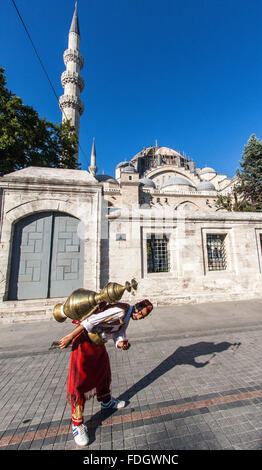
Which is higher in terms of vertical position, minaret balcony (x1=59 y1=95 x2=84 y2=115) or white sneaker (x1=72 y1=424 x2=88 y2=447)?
minaret balcony (x1=59 y1=95 x2=84 y2=115)

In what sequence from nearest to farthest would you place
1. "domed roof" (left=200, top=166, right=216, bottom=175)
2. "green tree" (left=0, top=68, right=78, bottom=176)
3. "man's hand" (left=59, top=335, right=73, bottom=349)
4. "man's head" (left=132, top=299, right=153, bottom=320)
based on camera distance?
"man's hand" (left=59, top=335, right=73, bottom=349), "man's head" (left=132, top=299, right=153, bottom=320), "green tree" (left=0, top=68, right=78, bottom=176), "domed roof" (left=200, top=166, right=216, bottom=175)

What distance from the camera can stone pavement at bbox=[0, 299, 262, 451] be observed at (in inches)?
79.7

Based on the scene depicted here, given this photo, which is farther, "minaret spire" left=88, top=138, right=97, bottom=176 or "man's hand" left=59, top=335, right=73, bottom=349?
"minaret spire" left=88, top=138, right=97, bottom=176

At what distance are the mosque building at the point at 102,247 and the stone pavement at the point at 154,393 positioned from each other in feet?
6.81

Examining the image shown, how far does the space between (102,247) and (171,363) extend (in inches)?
195

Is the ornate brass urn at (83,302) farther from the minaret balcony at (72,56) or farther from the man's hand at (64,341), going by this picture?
the minaret balcony at (72,56)

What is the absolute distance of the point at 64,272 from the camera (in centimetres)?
694

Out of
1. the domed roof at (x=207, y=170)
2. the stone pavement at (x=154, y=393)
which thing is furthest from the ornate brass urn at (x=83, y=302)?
the domed roof at (x=207, y=170)

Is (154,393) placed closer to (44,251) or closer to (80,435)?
(80,435)

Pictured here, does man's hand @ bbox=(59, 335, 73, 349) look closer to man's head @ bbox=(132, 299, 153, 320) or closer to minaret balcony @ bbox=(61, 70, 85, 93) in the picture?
man's head @ bbox=(132, 299, 153, 320)

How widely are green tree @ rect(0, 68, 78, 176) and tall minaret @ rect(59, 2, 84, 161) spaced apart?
11.2 meters

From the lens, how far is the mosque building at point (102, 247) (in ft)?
22.0

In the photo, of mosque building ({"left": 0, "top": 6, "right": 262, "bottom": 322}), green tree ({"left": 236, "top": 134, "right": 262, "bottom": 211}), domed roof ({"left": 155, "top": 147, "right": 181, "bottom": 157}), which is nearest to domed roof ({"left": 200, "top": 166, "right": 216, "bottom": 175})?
domed roof ({"left": 155, "top": 147, "right": 181, "bottom": 157})

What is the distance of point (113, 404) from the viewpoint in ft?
8.04
